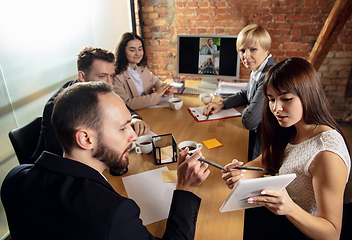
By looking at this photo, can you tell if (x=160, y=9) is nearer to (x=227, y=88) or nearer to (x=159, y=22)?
(x=159, y=22)

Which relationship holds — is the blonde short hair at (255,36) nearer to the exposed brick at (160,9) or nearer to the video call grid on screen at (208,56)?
the video call grid on screen at (208,56)

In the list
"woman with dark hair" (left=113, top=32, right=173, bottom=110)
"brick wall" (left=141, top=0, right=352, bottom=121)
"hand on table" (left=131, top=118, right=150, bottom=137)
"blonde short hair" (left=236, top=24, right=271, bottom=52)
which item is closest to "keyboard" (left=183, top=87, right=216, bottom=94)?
"woman with dark hair" (left=113, top=32, right=173, bottom=110)

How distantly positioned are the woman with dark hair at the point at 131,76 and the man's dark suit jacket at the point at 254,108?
2.16 ft

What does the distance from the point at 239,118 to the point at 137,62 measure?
1116mm

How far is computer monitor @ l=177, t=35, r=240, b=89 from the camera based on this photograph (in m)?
2.40

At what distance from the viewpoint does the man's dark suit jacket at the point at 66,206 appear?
640 mm

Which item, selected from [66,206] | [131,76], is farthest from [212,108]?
[66,206]

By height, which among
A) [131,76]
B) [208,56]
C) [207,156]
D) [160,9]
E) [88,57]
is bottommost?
[207,156]

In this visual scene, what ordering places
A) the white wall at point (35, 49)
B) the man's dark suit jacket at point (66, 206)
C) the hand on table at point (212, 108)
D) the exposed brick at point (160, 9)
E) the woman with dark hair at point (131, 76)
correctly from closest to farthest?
the man's dark suit jacket at point (66, 206) < the white wall at point (35, 49) < the hand on table at point (212, 108) < the woman with dark hair at point (131, 76) < the exposed brick at point (160, 9)

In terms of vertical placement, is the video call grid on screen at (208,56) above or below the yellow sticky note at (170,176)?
above

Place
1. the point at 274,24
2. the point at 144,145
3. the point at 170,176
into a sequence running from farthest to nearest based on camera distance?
the point at 274,24 → the point at 144,145 → the point at 170,176

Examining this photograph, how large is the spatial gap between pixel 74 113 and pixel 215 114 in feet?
4.30

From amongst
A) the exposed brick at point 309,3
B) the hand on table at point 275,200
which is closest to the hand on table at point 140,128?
the hand on table at point 275,200

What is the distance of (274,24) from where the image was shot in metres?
2.95
